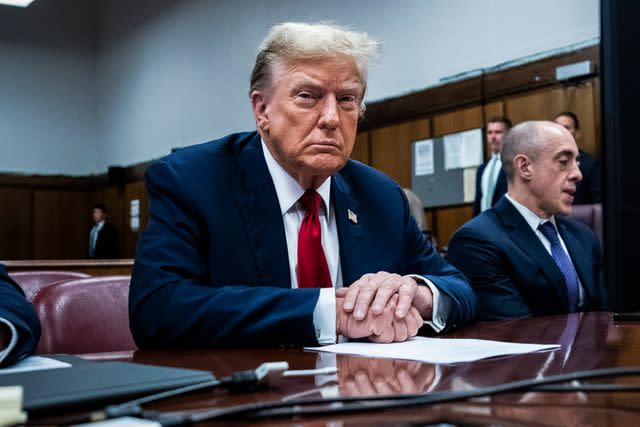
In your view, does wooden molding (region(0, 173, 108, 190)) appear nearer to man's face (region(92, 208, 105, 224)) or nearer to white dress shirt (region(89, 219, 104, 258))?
man's face (region(92, 208, 105, 224))

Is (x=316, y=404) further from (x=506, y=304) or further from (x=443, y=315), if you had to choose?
(x=506, y=304)

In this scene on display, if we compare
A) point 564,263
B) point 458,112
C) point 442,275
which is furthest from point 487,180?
point 442,275

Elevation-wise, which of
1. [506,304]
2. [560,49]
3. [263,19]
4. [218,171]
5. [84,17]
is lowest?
[506,304]

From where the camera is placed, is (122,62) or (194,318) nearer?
(194,318)

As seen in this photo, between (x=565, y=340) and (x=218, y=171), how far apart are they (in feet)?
2.86

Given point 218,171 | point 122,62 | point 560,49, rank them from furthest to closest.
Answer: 1. point 122,62
2. point 560,49
3. point 218,171

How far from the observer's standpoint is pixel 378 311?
1.36 m

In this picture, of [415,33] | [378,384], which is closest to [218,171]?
[378,384]

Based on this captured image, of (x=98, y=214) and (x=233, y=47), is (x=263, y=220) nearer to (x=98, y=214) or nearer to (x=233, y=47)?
(x=233, y=47)

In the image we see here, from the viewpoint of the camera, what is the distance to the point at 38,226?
13883 millimetres

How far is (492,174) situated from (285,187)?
193 inches

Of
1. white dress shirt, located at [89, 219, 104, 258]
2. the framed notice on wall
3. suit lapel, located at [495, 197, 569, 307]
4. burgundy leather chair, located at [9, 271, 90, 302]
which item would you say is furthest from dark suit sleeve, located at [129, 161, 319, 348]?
white dress shirt, located at [89, 219, 104, 258]

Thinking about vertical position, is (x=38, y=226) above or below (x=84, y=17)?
below


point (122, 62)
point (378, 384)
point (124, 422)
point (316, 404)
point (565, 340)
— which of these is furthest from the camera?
point (122, 62)
